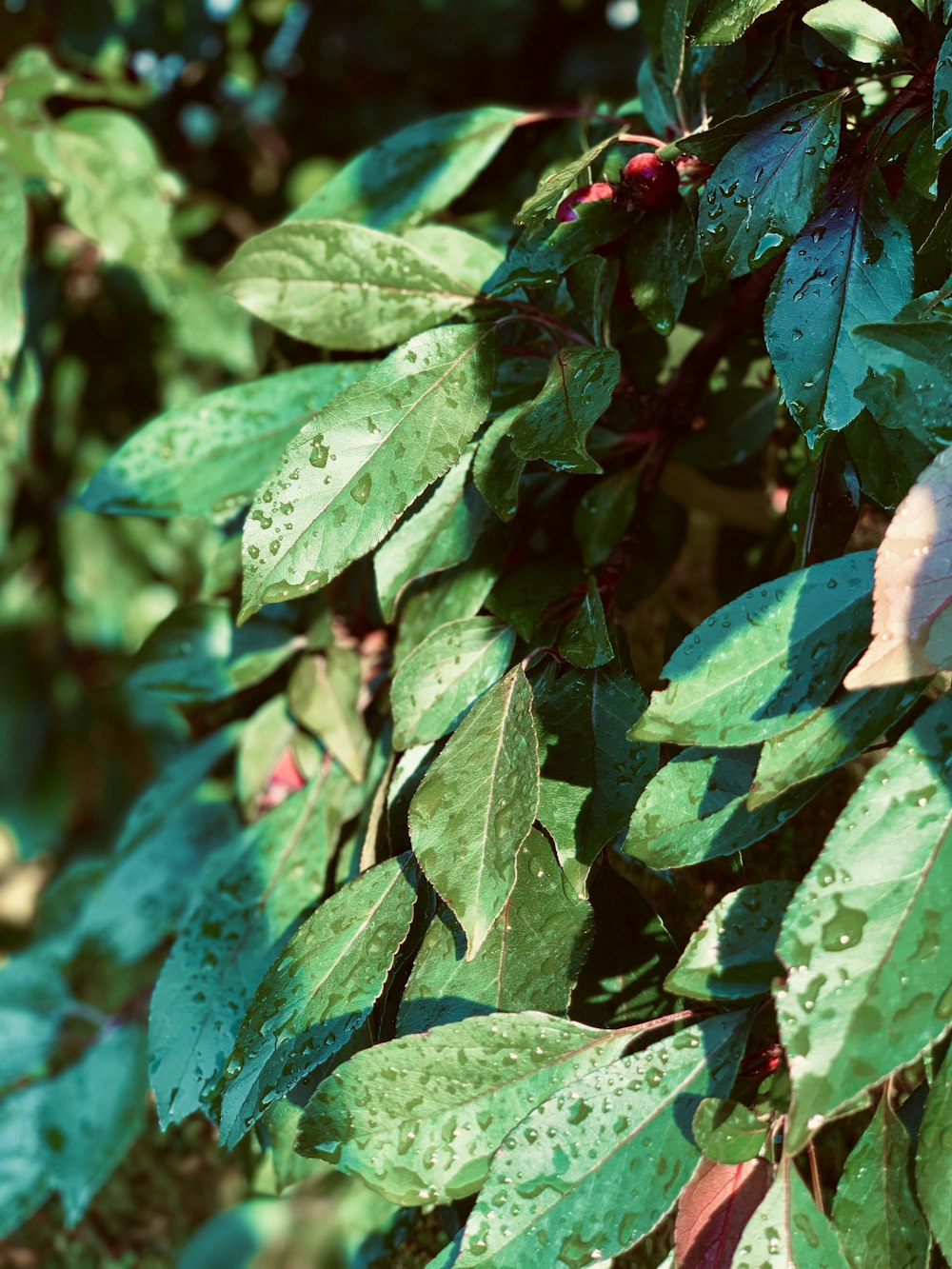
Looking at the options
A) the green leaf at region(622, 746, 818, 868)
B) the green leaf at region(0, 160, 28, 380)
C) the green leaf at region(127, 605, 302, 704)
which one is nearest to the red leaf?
the green leaf at region(622, 746, 818, 868)

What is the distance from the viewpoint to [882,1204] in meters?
0.40

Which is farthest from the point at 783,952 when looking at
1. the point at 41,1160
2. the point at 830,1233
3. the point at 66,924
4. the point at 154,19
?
the point at 154,19

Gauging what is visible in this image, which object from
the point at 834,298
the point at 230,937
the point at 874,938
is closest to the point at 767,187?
the point at 834,298

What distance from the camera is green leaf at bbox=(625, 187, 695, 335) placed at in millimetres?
492

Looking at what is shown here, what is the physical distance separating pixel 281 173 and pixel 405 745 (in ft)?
4.60

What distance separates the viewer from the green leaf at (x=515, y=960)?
0.45 m

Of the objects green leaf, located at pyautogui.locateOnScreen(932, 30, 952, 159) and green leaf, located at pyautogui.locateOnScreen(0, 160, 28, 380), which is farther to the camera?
green leaf, located at pyautogui.locateOnScreen(0, 160, 28, 380)

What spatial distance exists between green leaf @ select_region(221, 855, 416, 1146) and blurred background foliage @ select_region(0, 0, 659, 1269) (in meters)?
0.58

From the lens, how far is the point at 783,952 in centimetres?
34

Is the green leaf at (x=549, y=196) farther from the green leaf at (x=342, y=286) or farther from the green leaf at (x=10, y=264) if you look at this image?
the green leaf at (x=10, y=264)

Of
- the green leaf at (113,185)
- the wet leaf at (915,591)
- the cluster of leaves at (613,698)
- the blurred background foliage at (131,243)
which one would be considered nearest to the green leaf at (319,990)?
the cluster of leaves at (613,698)

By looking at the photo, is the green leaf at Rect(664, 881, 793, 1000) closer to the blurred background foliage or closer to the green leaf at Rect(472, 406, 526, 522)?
the green leaf at Rect(472, 406, 526, 522)

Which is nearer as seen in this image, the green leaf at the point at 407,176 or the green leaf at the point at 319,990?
the green leaf at the point at 319,990

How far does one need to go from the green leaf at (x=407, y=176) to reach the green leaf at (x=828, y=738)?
0.44 m
